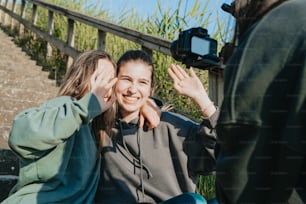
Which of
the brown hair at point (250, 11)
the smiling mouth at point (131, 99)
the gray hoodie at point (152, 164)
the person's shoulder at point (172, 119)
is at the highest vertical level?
the brown hair at point (250, 11)

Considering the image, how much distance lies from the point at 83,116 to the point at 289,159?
Result: 995 mm

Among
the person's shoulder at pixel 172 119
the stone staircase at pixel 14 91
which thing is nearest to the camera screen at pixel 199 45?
the person's shoulder at pixel 172 119

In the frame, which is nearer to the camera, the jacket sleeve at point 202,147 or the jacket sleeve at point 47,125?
the jacket sleeve at point 47,125

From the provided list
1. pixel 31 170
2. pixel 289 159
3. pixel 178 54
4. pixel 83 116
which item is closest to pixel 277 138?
pixel 289 159

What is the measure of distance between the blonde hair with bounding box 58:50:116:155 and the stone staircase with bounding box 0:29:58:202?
2.82 feet

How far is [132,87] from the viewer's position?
6.22ft

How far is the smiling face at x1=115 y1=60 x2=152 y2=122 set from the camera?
189 centimetres

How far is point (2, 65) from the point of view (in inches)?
199

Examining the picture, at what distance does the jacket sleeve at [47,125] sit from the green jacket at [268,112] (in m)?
0.91

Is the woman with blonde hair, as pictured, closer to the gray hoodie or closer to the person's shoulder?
the gray hoodie

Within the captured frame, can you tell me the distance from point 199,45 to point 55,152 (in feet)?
2.52

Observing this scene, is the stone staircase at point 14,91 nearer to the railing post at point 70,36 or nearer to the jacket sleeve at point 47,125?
the railing post at point 70,36

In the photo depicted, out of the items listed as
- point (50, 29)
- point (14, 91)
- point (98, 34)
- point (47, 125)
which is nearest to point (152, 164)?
point (47, 125)

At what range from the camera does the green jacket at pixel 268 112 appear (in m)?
0.69
